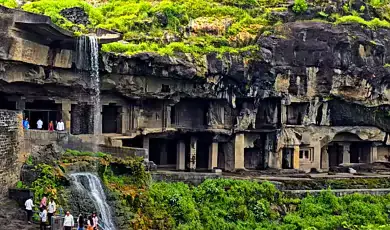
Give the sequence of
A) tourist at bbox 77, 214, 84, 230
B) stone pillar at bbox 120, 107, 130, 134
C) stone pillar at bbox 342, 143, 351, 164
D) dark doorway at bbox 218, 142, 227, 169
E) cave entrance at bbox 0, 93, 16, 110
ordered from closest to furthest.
→ tourist at bbox 77, 214, 84, 230, cave entrance at bbox 0, 93, 16, 110, stone pillar at bbox 120, 107, 130, 134, dark doorway at bbox 218, 142, 227, 169, stone pillar at bbox 342, 143, 351, 164

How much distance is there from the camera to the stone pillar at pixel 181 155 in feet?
112

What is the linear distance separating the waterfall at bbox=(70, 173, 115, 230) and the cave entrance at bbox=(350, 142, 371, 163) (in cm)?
2065

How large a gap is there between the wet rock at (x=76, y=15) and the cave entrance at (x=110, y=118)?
496cm

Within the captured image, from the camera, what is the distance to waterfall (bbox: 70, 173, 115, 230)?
21.8 meters

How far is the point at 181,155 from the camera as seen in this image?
113 feet

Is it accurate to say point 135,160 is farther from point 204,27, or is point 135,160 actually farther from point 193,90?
point 204,27

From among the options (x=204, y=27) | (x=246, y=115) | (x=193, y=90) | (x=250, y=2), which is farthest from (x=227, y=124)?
(x=250, y=2)

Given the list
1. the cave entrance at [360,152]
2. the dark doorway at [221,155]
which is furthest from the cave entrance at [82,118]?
the cave entrance at [360,152]

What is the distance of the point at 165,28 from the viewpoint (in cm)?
3309

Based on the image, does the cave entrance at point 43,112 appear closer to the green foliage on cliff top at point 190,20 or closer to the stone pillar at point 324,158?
the green foliage on cliff top at point 190,20

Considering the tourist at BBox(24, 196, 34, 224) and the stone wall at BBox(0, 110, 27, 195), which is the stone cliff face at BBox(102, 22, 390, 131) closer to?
the stone wall at BBox(0, 110, 27, 195)

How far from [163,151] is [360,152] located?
1284 cm

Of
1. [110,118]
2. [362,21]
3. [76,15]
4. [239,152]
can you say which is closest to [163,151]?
[110,118]

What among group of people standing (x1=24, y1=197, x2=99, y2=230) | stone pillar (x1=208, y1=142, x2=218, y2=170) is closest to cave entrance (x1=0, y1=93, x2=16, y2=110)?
group of people standing (x1=24, y1=197, x2=99, y2=230)
